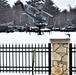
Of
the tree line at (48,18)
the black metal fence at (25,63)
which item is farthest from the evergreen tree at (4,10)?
the black metal fence at (25,63)

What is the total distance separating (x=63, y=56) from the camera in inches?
361

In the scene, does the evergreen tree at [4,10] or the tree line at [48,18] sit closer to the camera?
the evergreen tree at [4,10]

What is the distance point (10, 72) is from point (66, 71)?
2781 millimetres

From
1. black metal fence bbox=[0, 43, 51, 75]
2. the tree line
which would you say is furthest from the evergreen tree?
black metal fence bbox=[0, 43, 51, 75]

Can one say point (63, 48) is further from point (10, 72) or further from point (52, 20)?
point (52, 20)

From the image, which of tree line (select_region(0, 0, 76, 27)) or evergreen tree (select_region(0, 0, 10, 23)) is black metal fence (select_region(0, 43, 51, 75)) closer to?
evergreen tree (select_region(0, 0, 10, 23))

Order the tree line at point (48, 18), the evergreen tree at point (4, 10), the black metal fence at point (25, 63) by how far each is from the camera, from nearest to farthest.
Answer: the black metal fence at point (25, 63)
the evergreen tree at point (4, 10)
the tree line at point (48, 18)

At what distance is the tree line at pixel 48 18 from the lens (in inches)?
3863

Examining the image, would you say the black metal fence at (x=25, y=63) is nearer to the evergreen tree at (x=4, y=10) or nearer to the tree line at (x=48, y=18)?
the evergreen tree at (x=4, y=10)

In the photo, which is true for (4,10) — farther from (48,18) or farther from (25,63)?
(25,63)

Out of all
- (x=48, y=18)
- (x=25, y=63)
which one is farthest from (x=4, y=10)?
(x=25, y=63)

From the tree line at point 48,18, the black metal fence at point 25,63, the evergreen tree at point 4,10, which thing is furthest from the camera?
the tree line at point 48,18

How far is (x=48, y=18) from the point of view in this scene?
99.9 m

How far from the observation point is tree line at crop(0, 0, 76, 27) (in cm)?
9812
